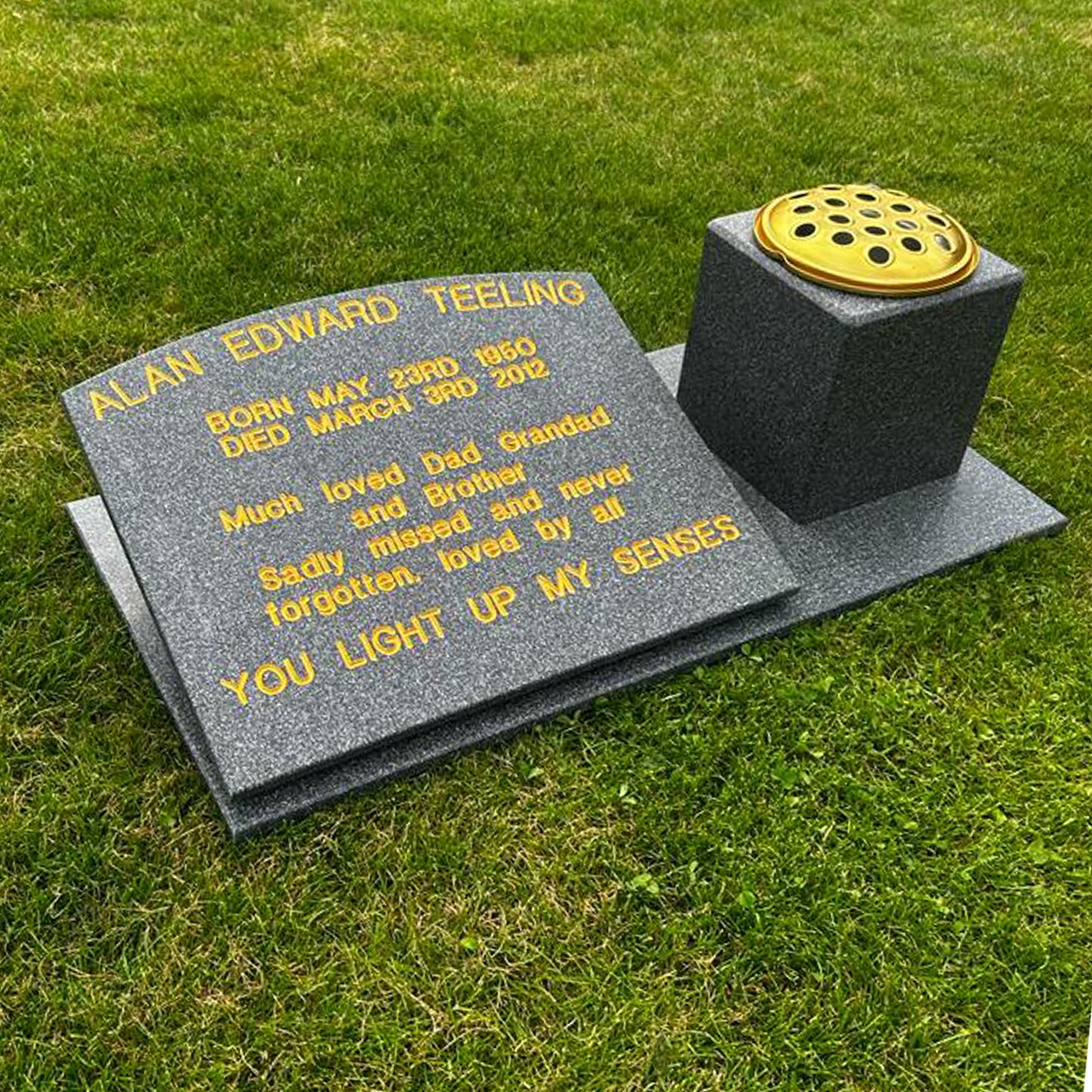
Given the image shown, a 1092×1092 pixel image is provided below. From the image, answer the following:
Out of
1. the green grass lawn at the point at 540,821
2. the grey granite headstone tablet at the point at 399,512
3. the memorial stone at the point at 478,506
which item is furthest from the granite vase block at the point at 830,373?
the green grass lawn at the point at 540,821

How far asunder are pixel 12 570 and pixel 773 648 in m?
2.24

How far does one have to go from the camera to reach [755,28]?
23.5 ft

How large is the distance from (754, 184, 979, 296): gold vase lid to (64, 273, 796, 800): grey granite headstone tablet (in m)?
0.58

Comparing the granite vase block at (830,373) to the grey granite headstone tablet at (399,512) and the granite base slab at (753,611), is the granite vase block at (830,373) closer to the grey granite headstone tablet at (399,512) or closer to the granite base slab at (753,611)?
the granite base slab at (753,611)

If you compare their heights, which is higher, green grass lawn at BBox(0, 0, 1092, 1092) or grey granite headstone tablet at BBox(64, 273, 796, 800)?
grey granite headstone tablet at BBox(64, 273, 796, 800)

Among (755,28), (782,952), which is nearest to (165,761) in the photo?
(782,952)

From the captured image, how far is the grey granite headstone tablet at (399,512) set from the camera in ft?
9.41

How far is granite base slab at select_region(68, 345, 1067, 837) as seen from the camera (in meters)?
2.88

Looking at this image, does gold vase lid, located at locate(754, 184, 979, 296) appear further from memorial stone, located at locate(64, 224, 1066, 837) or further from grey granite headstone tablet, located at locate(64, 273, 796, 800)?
Answer: grey granite headstone tablet, located at locate(64, 273, 796, 800)

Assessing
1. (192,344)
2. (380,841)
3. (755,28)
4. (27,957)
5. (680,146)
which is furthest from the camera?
(755,28)

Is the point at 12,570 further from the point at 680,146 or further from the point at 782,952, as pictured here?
the point at 680,146

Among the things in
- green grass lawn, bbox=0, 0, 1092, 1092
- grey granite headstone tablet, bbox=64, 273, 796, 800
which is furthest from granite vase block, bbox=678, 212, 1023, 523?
green grass lawn, bbox=0, 0, 1092, 1092

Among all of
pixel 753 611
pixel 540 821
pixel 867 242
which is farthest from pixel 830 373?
pixel 540 821

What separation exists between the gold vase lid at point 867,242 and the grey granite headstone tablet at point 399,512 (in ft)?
1.91
